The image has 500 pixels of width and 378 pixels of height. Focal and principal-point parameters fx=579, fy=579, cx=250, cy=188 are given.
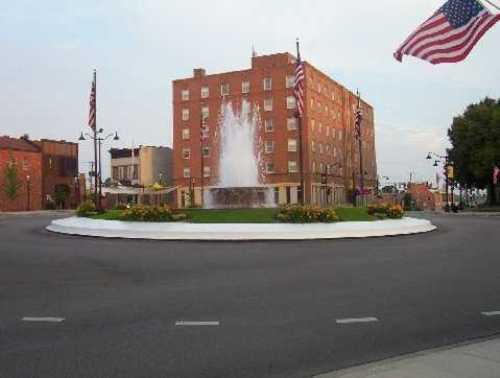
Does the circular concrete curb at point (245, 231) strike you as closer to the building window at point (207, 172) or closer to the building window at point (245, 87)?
the building window at point (207, 172)

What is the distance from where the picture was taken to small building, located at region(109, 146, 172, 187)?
108 metres

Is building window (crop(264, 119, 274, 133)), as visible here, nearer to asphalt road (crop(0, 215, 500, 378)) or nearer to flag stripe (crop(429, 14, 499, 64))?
asphalt road (crop(0, 215, 500, 378))

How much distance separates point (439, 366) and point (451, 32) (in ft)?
29.6

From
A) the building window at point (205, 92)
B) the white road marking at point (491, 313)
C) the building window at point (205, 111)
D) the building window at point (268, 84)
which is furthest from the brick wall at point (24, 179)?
the white road marking at point (491, 313)

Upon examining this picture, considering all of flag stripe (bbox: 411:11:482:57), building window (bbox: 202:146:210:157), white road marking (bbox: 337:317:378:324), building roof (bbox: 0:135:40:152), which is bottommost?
white road marking (bbox: 337:317:378:324)

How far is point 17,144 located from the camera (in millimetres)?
84312

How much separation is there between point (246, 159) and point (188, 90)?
62800mm

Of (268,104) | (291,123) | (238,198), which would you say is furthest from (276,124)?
(238,198)

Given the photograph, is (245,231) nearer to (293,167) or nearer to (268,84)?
(293,167)

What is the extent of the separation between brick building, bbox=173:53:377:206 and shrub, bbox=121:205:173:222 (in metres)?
56.0

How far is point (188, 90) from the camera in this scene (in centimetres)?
9456

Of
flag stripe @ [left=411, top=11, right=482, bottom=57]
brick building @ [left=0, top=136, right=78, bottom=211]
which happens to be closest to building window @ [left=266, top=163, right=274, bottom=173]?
brick building @ [left=0, top=136, right=78, bottom=211]

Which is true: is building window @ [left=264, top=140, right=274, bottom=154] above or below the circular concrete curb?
above

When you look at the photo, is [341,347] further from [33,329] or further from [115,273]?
[115,273]
